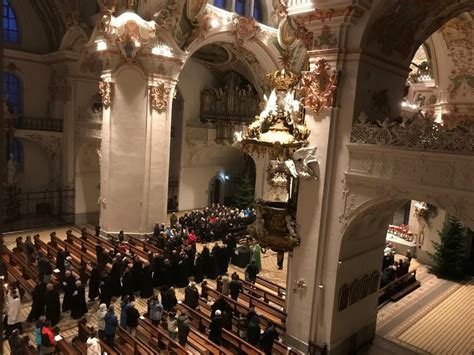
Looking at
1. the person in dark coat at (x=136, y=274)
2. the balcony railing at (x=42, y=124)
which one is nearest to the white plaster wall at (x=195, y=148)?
the balcony railing at (x=42, y=124)

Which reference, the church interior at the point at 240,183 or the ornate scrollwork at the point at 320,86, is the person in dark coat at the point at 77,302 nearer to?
the church interior at the point at 240,183

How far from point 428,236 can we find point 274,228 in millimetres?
10816

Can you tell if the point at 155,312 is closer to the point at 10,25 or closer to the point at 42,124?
the point at 42,124

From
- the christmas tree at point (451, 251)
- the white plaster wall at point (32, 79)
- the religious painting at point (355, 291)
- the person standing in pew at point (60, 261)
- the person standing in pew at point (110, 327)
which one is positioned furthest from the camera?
the white plaster wall at point (32, 79)

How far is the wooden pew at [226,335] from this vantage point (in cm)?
916

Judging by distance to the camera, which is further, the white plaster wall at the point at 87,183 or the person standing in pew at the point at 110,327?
the white plaster wall at the point at 87,183

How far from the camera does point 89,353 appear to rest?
802 cm

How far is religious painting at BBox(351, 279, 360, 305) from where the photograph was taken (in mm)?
10234

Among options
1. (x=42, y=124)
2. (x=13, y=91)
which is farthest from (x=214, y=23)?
(x=13, y=91)

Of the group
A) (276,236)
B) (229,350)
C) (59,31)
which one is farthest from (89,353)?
(59,31)

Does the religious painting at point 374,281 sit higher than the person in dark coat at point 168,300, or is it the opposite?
the religious painting at point 374,281

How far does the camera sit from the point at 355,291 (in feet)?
33.9

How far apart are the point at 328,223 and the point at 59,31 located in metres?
16.8

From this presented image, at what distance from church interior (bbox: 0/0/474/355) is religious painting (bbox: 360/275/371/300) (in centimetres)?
7
